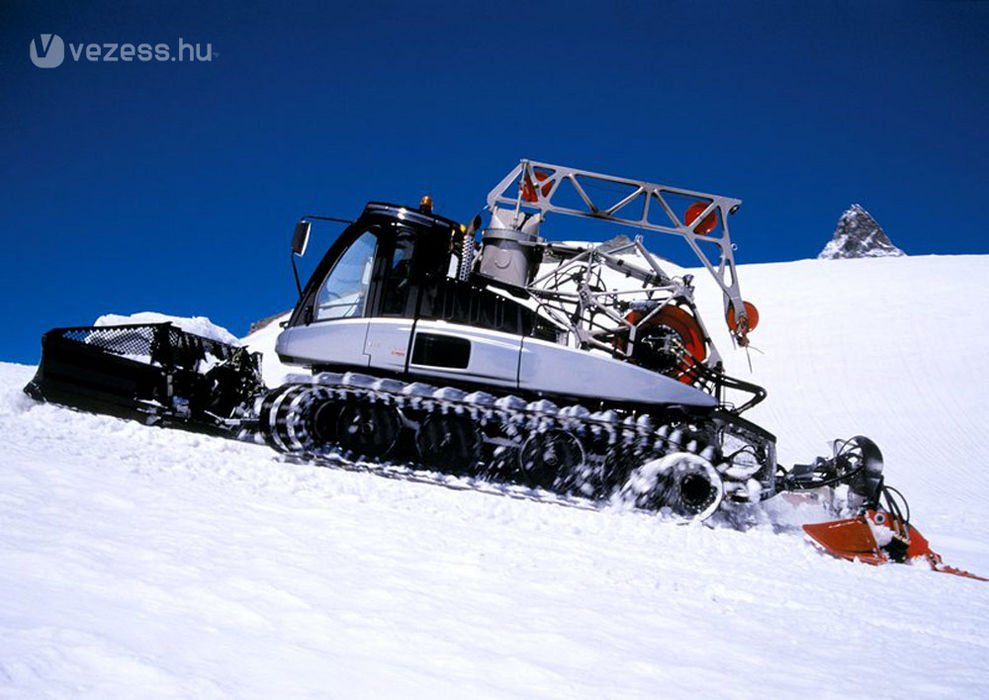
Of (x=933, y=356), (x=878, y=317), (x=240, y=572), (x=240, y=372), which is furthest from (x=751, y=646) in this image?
(x=878, y=317)

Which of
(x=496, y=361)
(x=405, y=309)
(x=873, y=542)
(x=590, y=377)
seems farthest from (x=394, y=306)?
(x=873, y=542)

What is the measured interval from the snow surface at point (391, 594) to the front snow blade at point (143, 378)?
1.03 feet

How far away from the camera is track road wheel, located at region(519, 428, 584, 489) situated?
580cm

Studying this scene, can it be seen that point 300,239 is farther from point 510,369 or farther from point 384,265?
point 510,369

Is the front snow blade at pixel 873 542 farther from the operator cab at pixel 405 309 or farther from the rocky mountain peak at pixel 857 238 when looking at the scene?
the rocky mountain peak at pixel 857 238

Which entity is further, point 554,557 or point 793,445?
point 793,445

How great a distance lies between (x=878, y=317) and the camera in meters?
25.6

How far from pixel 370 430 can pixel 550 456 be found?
185 centimetres

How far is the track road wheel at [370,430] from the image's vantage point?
5.91 meters

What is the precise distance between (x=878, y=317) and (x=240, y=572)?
29.5 m

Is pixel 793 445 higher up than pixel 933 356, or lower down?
lower down

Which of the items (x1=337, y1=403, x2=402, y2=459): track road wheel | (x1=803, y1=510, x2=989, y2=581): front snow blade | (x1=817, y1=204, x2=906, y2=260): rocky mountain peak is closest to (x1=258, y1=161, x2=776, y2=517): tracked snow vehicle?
(x1=337, y1=403, x2=402, y2=459): track road wheel

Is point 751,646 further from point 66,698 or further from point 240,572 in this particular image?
point 66,698

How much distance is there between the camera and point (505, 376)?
5.88m
